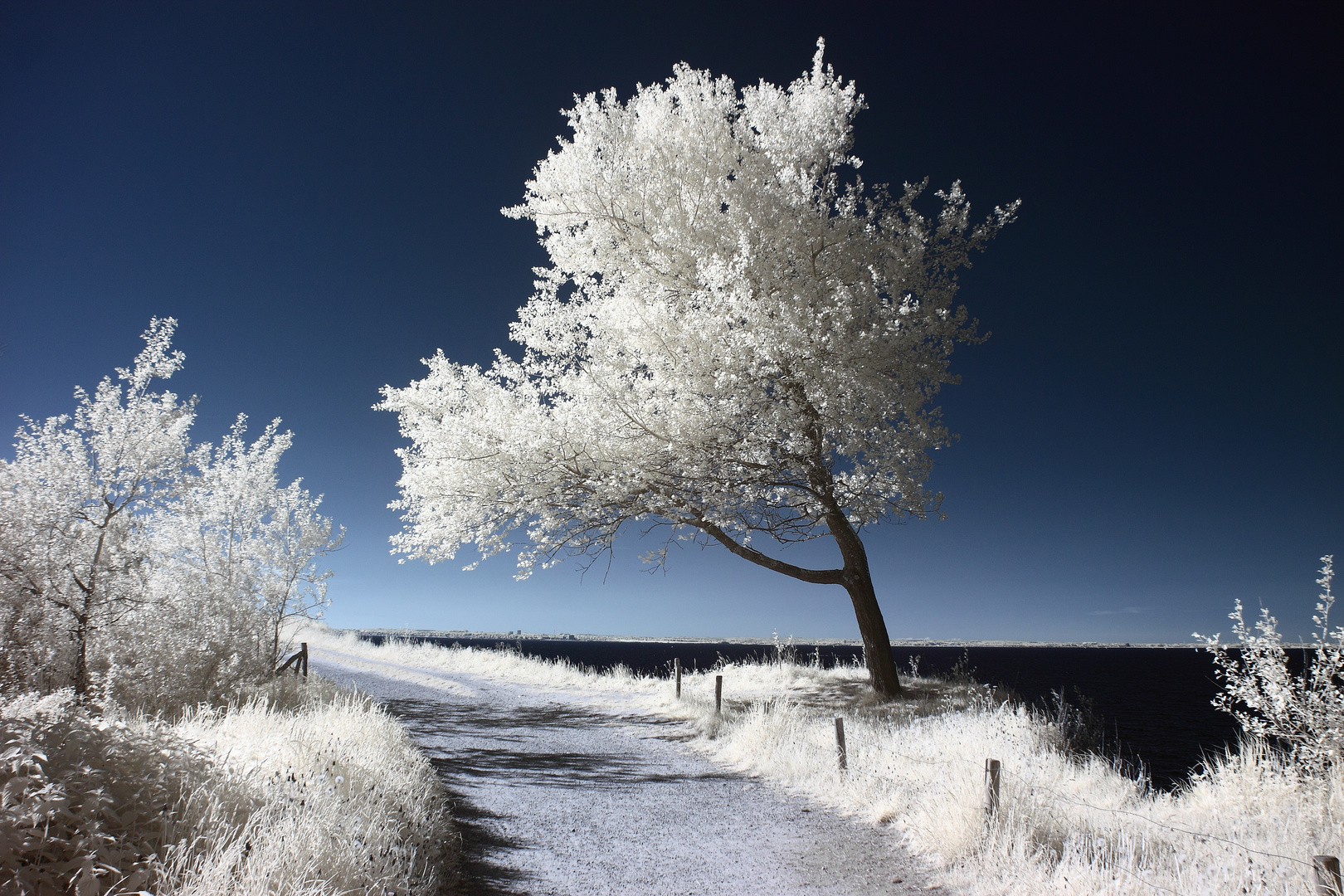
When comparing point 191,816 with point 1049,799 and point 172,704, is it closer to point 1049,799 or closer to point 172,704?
point 172,704

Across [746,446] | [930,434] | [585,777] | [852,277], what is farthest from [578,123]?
[585,777]

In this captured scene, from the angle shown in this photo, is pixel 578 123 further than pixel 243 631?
Yes

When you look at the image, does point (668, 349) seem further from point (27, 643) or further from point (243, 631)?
point (27, 643)

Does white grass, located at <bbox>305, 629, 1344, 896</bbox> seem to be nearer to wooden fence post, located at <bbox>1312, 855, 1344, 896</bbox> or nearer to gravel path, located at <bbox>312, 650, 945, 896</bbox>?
wooden fence post, located at <bbox>1312, 855, 1344, 896</bbox>

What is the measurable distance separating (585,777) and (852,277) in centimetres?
858

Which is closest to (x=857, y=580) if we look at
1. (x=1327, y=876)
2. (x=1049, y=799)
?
(x=1049, y=799)

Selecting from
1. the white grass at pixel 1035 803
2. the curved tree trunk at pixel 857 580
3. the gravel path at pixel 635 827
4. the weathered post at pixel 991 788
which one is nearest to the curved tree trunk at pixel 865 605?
the curved tree trunk at pixel 857 580

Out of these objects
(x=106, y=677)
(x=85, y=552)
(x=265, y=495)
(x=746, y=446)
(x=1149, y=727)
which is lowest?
(x=1149, y=727)

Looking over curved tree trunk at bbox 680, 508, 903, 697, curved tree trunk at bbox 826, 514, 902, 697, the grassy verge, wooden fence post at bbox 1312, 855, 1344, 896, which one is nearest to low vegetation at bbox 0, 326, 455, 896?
the grassy verge

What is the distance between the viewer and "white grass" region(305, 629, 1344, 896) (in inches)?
164

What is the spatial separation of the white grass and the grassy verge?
4.25 m

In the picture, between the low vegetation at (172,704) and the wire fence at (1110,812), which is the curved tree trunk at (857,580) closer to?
the wire fence at (1110,812)

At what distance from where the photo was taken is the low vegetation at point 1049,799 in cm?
420

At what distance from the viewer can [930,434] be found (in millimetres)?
9961
